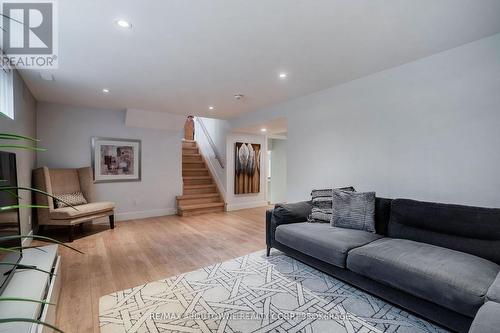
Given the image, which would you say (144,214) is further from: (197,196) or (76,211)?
(76,211)

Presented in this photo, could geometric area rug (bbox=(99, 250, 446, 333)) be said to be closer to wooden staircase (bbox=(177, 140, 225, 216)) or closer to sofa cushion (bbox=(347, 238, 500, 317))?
sofa cushion (bbox=(347, 238, 500, 317))

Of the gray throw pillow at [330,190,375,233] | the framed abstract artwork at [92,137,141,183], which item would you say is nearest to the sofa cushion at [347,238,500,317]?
the gray throw pillow at [330,190,375,233]

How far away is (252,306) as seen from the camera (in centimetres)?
211

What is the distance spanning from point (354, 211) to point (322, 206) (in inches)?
18.3

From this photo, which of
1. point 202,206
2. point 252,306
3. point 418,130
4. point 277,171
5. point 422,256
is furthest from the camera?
point 277,171

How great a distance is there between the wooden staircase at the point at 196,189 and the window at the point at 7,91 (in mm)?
3387

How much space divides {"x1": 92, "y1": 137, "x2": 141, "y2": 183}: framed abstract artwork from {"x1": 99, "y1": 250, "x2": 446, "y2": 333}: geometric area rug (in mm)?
3338

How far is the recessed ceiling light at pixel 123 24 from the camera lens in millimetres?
2025

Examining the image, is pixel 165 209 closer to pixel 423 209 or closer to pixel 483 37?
pixel 423 209

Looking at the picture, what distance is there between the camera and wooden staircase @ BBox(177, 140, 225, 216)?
586cm

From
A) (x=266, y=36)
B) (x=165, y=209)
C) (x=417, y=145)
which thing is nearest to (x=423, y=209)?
(x=417, y=145)

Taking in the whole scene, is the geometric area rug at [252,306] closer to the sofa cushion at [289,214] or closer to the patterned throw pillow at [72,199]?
the sofa cushion at [289,214]

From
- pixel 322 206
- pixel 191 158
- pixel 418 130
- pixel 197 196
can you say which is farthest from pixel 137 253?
pixel 191 158

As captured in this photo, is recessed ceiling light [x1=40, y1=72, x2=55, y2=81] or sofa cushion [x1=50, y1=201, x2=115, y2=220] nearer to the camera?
recessed ceiling light [x1=40, y1=72, x2=55, y2=81]
